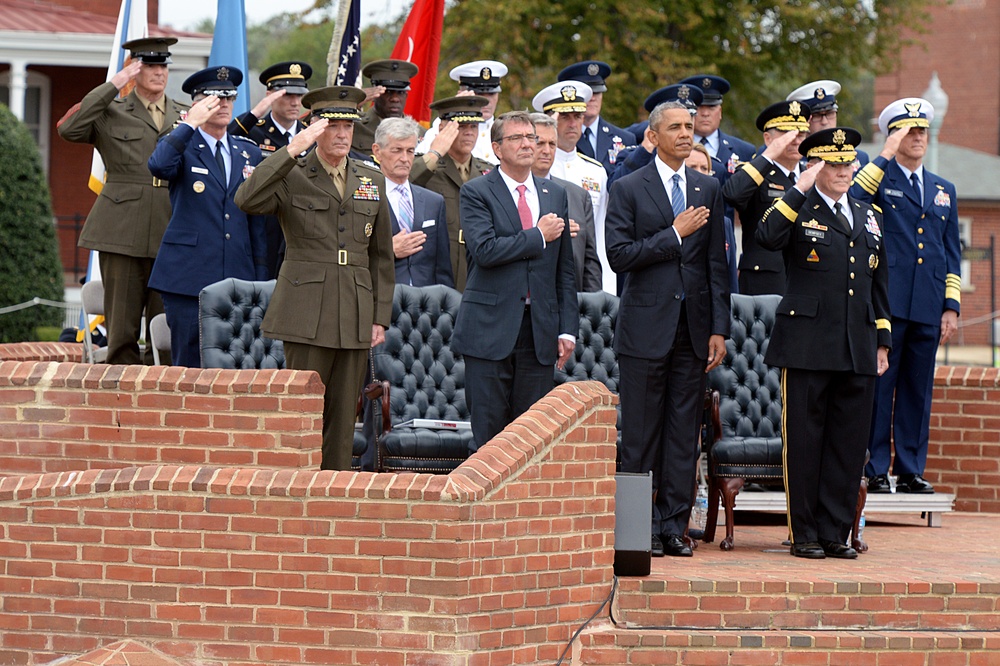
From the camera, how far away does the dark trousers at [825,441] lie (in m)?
8.24

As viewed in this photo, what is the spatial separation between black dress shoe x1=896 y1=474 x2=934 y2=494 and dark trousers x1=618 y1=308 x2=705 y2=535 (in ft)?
7.64

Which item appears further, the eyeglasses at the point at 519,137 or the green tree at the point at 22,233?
the green tree at the point at 22,233

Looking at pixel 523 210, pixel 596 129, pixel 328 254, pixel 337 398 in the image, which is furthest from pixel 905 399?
pixel 328 254

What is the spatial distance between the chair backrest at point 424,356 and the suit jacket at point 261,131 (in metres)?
1.42

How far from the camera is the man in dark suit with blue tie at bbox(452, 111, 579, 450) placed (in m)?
8.02

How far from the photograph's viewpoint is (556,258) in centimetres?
830

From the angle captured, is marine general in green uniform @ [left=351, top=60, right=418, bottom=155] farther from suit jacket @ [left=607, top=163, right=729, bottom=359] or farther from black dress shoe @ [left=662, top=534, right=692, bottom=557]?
black dress shoe @ [left=662, top=534, right=692, bottom=557]

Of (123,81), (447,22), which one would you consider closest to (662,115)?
(123,81)

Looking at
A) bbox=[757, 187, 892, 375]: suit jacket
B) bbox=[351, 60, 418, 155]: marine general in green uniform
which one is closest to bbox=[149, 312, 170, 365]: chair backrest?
bbox=[351, 60, 418, 155]: marine general in green uniform

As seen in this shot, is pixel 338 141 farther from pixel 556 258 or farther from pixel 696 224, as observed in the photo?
pixel 696 224

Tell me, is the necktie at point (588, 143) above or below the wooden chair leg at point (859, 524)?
above

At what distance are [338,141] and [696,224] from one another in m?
1.97

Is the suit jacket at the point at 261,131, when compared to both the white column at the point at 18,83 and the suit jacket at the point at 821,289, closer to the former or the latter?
the suit jacket at the point at 821,289

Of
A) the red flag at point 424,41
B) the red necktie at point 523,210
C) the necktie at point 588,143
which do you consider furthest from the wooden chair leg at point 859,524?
the red flag at point 424,41
